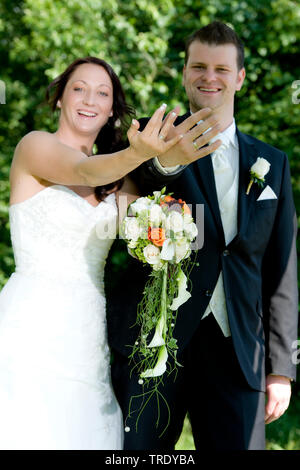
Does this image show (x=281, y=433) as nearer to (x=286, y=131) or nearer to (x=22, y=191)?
(x=286, y=131)

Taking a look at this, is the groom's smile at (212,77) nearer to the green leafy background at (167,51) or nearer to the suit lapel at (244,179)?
the suit lapel at (244,179)

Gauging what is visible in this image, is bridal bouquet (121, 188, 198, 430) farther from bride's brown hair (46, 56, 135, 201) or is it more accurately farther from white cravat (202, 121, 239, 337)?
bride's brown hair (46, 56, 135, 201)

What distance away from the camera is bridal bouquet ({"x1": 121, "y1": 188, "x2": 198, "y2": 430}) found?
95.1 inches

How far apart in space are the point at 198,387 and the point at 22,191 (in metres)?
1.30

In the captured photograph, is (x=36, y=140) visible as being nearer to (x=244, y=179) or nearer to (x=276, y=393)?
(x=244, y=179)

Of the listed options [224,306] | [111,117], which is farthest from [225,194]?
[111,117]

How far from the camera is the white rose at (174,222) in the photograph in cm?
241

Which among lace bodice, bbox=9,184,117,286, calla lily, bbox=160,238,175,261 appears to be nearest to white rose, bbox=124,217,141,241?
calla lily, bbox=160,238,175,261

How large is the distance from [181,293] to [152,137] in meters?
0.73

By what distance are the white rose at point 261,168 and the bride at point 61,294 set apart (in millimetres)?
725

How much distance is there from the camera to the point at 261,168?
9.25ft

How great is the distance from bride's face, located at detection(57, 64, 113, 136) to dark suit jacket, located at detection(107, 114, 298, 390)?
0.25m

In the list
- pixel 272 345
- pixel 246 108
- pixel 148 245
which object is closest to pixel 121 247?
pixel 246 108

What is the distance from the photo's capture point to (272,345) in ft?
9.77
